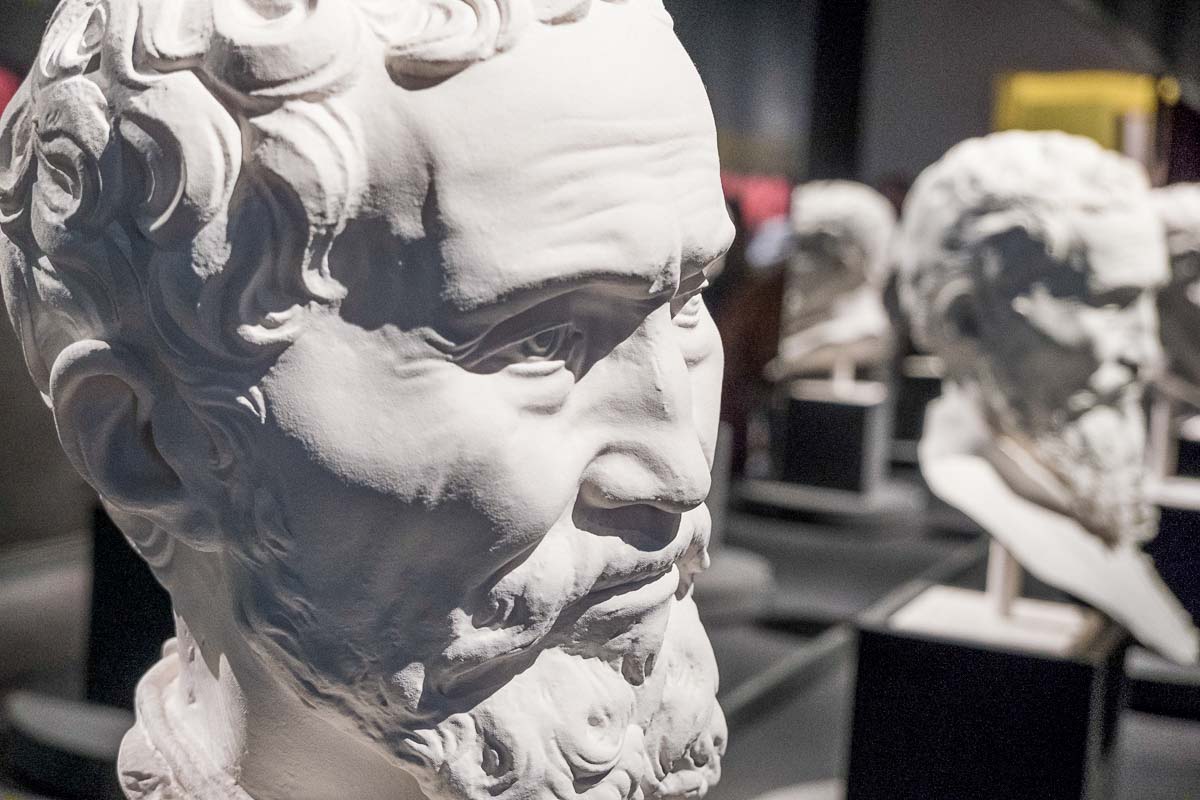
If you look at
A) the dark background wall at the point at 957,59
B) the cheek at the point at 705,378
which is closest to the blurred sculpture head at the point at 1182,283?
the dark background wall at the point at 957,59

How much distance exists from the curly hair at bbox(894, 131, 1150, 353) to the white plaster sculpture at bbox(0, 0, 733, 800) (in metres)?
1.99

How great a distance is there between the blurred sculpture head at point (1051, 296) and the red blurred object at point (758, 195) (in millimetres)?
662

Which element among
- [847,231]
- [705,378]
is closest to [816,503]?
[847,231]

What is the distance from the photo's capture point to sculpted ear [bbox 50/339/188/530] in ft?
3.68

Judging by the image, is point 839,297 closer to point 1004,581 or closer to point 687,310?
point 1004,581

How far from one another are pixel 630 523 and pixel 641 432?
0.29ft

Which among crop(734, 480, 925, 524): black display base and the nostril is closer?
the nostril

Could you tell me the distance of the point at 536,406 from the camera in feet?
3.71

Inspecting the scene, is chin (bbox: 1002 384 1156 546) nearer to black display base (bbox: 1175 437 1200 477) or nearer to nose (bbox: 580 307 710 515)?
nose (bbox: 580 307 710 515)

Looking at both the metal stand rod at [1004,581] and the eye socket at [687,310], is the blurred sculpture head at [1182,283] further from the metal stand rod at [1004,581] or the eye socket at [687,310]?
the eye socket at [687,310]

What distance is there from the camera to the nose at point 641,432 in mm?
1174

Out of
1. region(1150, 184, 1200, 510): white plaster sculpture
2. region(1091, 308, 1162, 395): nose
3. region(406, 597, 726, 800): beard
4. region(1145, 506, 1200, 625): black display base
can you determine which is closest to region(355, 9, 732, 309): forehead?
region(406, 597, 726, 800): beard

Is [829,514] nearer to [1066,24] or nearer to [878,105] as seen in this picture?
[878,105]

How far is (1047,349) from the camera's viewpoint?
3.05 metres
